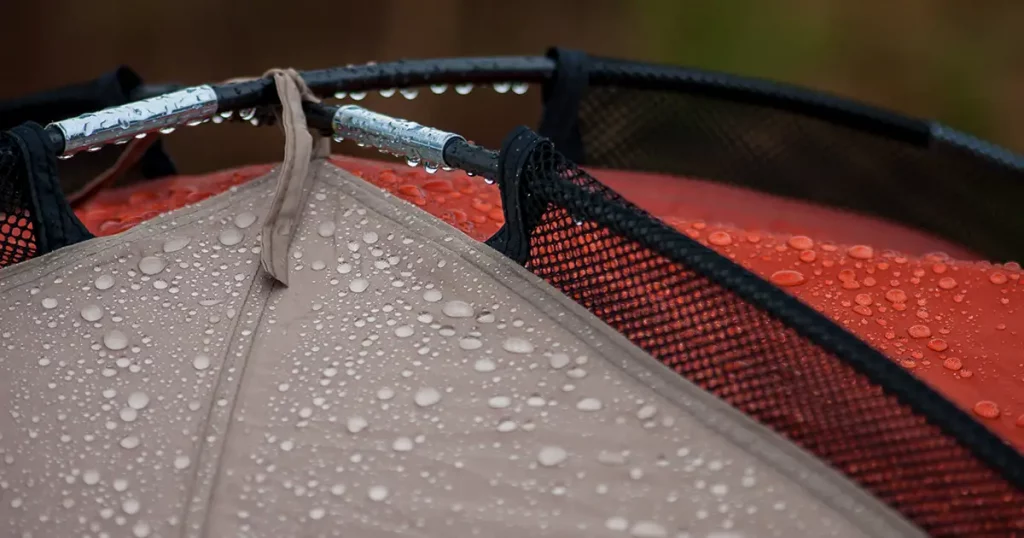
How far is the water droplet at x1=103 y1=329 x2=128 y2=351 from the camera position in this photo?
618 mm

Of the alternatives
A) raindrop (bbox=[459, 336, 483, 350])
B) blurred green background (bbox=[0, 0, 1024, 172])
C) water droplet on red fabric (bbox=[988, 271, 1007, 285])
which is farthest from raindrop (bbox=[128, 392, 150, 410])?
blurred green background (bbox=[0, 0, 1024, 172])

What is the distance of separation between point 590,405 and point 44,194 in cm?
43

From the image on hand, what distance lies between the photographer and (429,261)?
652 millimetres

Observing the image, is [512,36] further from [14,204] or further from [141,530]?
[141,530]

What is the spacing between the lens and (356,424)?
556 millimetres

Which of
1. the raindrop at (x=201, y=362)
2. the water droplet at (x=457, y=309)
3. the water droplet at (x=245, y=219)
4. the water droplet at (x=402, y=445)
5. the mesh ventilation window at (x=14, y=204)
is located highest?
the water droplet at (x=245, y=219)

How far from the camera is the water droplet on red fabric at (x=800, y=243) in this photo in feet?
2.64

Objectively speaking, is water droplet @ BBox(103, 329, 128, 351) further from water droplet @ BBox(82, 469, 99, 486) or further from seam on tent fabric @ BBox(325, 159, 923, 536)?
seam on tent fabric @ BBox(325, 159, 923, 536)

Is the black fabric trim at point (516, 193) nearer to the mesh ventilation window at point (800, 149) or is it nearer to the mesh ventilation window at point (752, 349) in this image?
the mesh ventilation window at point (752, 349)

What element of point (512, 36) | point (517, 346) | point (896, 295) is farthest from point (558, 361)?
point (512, 36)

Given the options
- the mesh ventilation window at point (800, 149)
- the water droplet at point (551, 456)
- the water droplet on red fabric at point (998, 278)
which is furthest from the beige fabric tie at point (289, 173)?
the water droplet on red fabric at point (998, 278)

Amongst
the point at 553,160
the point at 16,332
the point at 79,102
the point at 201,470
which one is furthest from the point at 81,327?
the point at 79,102

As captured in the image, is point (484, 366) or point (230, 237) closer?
point (484, 366)

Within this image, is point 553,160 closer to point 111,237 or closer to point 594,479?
point 594,479
